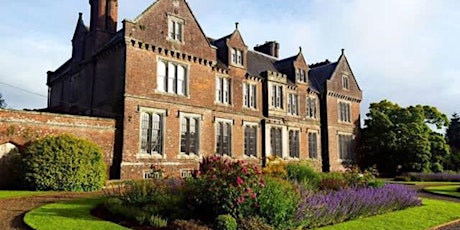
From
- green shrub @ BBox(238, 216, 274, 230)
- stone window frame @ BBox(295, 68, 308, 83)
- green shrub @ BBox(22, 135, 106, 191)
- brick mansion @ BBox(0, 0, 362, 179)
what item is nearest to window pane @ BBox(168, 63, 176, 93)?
brick mansion @ BBox(0, 0, 362, 179)

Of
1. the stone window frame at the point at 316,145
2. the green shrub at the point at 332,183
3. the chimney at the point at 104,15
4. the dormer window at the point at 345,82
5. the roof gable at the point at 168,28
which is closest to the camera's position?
the green shrub at the point at 332,183

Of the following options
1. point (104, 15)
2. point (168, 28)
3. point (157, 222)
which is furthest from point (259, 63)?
point (157, 222)

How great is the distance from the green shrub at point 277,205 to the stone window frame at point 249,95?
20.9m

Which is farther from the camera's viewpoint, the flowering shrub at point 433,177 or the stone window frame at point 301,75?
the stone window frame at point 301,75

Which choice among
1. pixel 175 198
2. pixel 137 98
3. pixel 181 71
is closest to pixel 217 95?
pixel 181 71

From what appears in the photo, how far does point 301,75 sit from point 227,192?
28.7 metres

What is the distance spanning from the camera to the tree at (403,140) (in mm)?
39688

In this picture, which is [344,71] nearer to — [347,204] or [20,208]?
[347,204]

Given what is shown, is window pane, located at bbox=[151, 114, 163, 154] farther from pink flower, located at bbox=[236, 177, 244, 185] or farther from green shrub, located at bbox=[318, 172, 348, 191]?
pink flower, located at bbox=[236, 177, 244, 185]

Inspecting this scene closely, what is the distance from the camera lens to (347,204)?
43.0 ft

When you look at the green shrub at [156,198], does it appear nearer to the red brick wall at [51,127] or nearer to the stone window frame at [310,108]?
the red brick wall at [51,127]

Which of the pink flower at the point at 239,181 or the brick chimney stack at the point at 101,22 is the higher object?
the brick chimney stack at the point at 101,22

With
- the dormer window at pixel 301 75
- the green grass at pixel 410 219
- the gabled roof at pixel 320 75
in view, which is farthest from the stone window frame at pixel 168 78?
the gabled roof at pixel 320 75

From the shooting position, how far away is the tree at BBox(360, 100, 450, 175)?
3969cm
